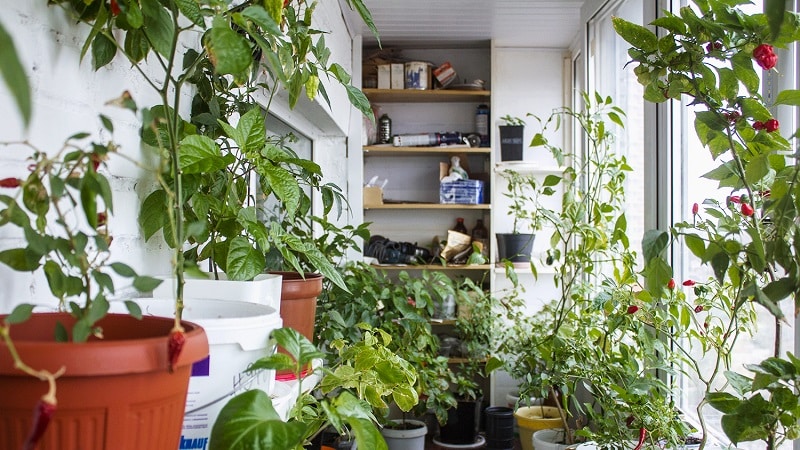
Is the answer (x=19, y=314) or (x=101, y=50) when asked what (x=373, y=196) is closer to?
(x=101, y=50)

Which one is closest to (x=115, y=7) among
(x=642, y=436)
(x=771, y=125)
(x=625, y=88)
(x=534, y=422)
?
(x=771, y=125)

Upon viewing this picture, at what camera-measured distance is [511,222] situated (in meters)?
4.94

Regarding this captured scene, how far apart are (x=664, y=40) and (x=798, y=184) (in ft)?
1.46

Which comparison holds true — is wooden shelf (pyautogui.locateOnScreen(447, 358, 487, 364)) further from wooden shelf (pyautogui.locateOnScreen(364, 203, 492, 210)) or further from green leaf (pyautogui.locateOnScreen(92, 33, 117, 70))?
green leaf (pyautogui.locateOnScreen(92, 33, 117, 70))

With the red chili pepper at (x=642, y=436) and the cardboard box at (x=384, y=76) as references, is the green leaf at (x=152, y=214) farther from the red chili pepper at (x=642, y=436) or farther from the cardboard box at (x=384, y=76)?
the cardboard box at (x=384, y=76)

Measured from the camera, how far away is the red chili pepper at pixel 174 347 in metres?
0.70

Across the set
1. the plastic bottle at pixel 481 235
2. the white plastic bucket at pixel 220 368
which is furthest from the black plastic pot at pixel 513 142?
the white plastic bucket at pixel 220 368

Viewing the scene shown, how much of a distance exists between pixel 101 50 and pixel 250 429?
24.2 inches

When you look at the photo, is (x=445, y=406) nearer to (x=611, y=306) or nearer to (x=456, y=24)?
(x=611, y=306)

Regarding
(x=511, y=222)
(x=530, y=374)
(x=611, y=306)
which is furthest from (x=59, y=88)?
(x=511, y=222)

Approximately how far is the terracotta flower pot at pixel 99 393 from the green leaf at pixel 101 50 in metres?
0.53

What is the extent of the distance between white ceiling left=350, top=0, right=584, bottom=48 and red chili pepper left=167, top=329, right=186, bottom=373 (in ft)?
11.6

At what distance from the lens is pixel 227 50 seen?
832 mm

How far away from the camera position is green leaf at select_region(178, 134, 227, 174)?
3.59ft
